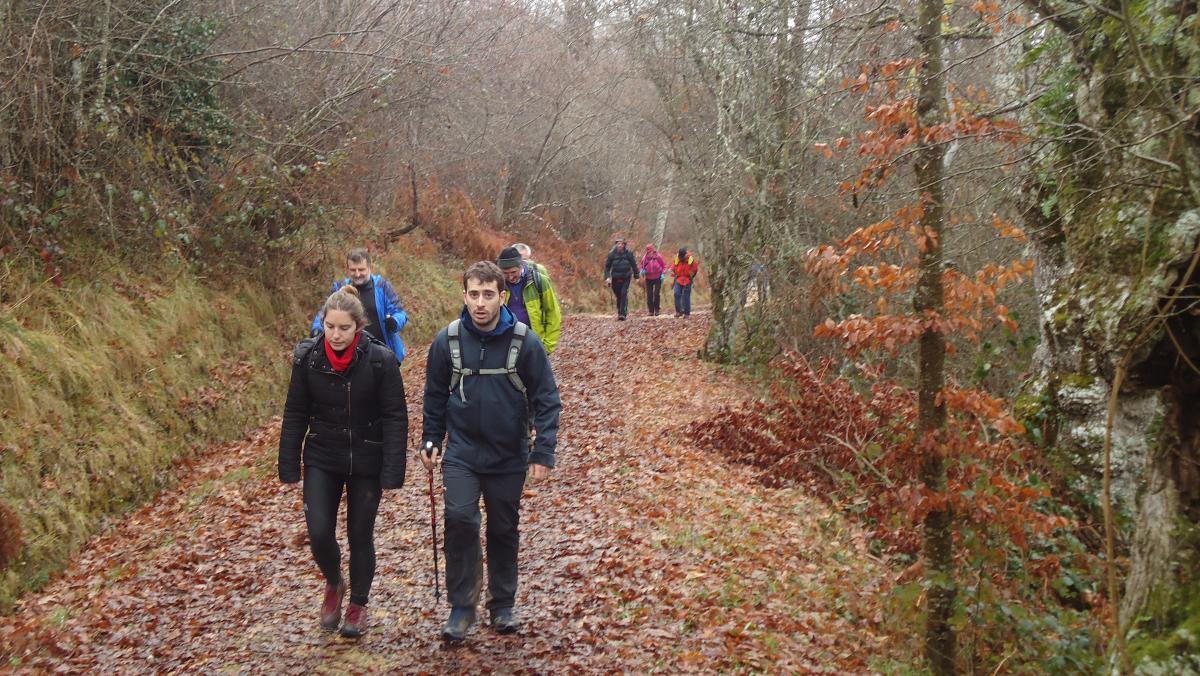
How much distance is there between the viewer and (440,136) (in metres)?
25.9

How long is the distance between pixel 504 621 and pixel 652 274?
1979 centimetres

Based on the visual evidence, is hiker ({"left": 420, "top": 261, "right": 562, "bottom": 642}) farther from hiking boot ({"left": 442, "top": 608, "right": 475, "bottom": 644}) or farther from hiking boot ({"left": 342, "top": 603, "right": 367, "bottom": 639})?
hiking boot ({"left": 342, "top": 603, "right": 367, "bottom": 639})

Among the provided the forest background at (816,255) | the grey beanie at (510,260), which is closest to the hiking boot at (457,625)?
the forest background at (816,255)

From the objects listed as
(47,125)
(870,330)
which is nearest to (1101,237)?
(870,330)

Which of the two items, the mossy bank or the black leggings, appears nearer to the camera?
the black leggings

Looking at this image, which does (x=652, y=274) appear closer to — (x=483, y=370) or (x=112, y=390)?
(x=112, y=390)

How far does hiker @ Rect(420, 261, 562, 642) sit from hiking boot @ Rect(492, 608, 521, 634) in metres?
0.25

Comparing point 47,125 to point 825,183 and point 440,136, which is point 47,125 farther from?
point 440,136

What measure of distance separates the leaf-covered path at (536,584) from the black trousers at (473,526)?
1.30 feet

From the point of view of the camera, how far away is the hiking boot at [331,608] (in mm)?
6141

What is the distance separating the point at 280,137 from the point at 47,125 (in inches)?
172

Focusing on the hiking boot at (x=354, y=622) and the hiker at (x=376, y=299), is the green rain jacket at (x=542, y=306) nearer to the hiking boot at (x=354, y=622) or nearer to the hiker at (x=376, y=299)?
the hiker at (x=376, y=299)

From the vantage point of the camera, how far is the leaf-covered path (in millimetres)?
6062

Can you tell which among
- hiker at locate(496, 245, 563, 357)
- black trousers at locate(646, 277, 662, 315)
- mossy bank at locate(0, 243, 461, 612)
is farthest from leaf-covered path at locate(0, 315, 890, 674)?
black trousers at locate(646, 277, 662, 315)
